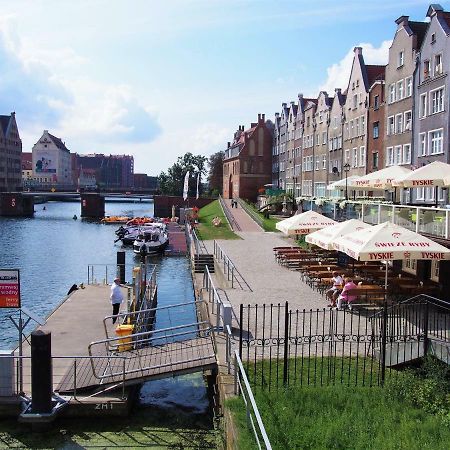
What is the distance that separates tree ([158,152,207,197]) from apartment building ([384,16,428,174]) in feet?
307

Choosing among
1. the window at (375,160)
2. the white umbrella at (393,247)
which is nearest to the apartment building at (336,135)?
the window at (375,160)

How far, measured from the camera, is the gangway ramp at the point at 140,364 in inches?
614

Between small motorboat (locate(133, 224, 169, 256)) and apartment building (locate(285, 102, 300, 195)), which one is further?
apartment building (locate(285, 102, 300, 195))

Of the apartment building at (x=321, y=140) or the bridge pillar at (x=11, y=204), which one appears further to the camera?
the bridge pillar at (x=11, y=204)

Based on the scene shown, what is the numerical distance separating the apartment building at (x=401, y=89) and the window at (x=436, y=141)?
2.91m

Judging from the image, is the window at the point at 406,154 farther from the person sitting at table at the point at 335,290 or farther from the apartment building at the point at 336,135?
the person sitting at table at the point at 335,290

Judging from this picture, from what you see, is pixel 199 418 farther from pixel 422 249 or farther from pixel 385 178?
pixel 385 178

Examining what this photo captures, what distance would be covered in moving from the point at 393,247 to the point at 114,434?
31.8 ft

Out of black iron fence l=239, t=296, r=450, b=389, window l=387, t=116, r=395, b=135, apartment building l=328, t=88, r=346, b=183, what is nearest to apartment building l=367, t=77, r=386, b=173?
window l=387, t=116, r=395, b=135

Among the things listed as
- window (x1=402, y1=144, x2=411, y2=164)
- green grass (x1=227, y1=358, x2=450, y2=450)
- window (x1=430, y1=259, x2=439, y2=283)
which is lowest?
green grass (x1=227, y1=358, x2=450, y2=450)

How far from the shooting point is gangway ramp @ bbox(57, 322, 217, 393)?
51.1ft

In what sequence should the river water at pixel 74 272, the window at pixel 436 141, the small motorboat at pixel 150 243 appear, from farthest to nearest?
the small motorboat at pixel 150 243
the window at pixel 436 141
the river water at pixel 74 272

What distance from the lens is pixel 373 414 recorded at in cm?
1162

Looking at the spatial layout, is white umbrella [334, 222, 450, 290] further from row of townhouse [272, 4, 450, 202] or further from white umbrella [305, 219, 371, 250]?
row of townhouse [272, 4, 450, 202]
